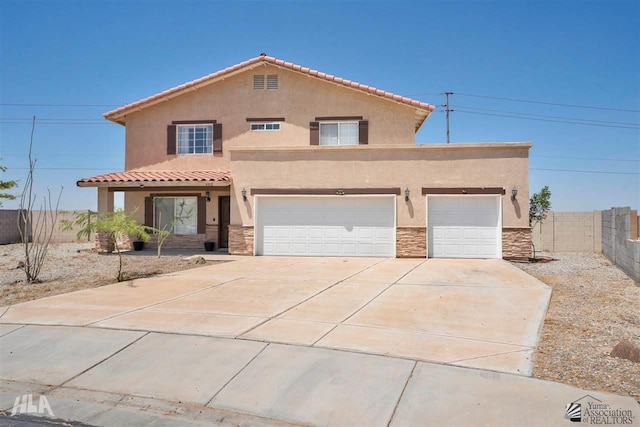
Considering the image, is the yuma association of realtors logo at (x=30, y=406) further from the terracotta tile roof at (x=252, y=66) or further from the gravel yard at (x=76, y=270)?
the terracotta tile roof at (x=252, y=66)

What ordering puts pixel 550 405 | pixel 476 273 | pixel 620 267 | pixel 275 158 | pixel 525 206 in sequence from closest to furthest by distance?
1. pixel 550 405
2. pixel 476 273
3. pixel 620 267
4. pixel 525 206
5. pixel 275 158

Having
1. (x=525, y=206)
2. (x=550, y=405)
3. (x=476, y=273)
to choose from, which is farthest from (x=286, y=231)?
(x=550, y=405)

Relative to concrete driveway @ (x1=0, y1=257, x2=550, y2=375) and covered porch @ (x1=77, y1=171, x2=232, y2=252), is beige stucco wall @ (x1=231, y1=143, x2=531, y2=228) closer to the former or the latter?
covered porch @ (x1=77, y1=171, x2=232, y2=252)

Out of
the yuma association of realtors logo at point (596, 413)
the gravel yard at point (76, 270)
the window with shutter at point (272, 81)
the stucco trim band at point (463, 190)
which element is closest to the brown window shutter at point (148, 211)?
the gravel yard at point (76, 270)

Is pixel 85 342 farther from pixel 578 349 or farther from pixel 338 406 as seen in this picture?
pixel 578 349

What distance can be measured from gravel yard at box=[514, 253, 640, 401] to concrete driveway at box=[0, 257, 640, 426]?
0.24 m

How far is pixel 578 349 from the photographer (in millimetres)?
6172

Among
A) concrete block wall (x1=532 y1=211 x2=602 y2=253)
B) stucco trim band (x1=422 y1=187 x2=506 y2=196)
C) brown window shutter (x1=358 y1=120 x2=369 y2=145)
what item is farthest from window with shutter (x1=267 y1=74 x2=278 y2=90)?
concrete block wall (x1=532 y1=211 x2=602 y2=253)

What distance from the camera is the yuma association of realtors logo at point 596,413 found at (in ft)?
14.2

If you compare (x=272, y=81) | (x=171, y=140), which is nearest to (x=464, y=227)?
(x=272, y=81)

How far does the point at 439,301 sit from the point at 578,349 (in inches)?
126

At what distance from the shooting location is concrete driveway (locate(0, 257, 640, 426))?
4.70 metres

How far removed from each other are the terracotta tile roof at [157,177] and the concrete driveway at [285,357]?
850cm

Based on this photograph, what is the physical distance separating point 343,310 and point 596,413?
4523 millimetres
